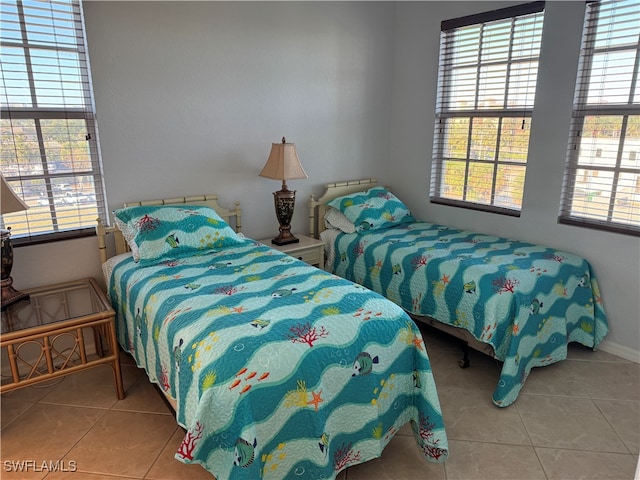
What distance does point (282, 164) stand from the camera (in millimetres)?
2969

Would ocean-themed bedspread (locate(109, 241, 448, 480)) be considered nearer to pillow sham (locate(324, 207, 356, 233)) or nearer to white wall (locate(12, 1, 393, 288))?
white wall (locate(12, 1, 393, 288))

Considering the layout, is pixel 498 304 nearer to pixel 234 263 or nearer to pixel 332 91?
pixel 234 263

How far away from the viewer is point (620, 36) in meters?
2.53

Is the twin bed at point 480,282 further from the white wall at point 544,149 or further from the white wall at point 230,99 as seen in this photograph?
the white wall at point 230,99

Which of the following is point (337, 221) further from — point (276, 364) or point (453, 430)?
point (276, 364)

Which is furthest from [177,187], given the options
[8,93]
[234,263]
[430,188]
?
[430,188]

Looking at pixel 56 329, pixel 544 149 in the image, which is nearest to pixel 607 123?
pixel 544 149

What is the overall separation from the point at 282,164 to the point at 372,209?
2.81 feet

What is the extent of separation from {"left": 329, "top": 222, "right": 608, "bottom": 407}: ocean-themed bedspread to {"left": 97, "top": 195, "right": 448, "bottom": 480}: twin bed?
73 centimetres

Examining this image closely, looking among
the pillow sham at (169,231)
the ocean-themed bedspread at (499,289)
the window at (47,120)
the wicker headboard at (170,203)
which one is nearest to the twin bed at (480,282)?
the ocean-themed bedspread at (499,289)

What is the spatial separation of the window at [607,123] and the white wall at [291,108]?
0.07m

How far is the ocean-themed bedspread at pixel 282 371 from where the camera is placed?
4.69 feet

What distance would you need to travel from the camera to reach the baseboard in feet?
8.86

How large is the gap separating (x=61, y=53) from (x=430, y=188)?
2755 millimetres
